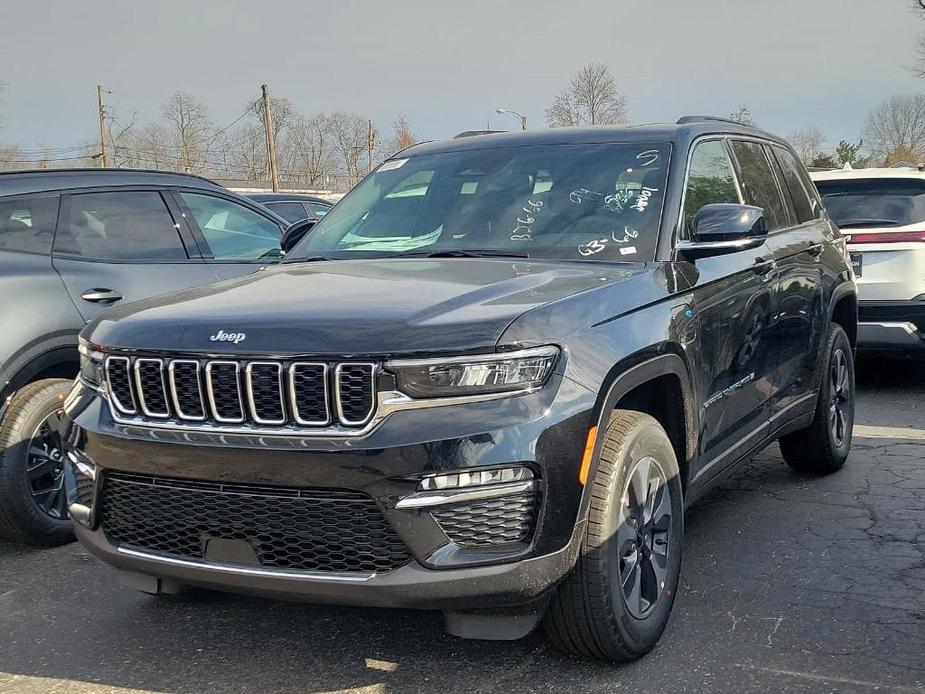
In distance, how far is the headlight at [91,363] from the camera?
340cm

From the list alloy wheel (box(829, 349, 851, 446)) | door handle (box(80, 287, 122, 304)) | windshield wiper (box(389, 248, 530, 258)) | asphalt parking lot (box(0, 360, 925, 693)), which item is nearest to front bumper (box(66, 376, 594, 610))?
asphalt parking lot (box(0, 360, 925, 693))

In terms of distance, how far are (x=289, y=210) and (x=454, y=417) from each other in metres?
11.7

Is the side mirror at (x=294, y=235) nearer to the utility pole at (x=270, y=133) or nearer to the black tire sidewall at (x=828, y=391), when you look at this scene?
the black tire sidewall at (x=828, y=391)

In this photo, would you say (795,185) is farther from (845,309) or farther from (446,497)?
(446,497)

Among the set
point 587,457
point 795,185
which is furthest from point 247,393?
point 795,185

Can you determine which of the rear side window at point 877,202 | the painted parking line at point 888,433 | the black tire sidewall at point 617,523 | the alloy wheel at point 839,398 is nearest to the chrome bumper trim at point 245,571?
the black tire sidewall at point 617,523

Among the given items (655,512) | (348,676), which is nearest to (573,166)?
(655,512)

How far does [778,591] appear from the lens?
4145 millimetres

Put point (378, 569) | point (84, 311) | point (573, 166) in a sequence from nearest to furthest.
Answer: point (378, 569) → point (573, 166) → point (84, 311)

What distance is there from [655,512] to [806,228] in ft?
8.74

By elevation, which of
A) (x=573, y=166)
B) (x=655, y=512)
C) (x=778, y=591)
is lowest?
(x=778, y=591)

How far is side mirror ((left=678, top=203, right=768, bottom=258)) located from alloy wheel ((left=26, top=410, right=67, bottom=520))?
9.90 ft

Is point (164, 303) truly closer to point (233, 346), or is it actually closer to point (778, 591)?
point (233, 346)

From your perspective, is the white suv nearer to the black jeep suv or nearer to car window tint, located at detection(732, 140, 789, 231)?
car window tint, located at detection(732, 140, 789, 231)
